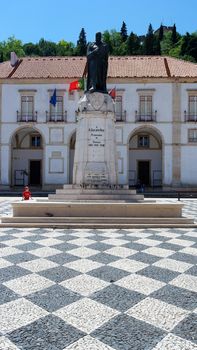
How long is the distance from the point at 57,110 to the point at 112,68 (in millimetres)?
6452

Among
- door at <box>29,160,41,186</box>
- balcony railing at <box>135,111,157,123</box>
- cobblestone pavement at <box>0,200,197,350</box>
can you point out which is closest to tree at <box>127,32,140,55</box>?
balcony railing at <box>135,111,157,123</box>

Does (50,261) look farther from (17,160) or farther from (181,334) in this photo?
(17,160)

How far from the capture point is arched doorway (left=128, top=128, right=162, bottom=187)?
30.4 meters

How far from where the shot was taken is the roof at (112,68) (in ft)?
94.2

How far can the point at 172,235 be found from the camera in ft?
24.4

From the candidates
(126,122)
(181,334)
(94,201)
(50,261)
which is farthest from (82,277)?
(126,122)

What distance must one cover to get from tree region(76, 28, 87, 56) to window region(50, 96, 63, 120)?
153ft

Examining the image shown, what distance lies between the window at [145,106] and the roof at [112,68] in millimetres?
1815

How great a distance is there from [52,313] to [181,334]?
121 cm

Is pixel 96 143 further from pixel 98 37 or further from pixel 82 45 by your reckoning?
pixel 82 45

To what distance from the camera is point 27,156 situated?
31094mm

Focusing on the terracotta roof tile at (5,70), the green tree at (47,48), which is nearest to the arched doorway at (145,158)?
the terracotta roof tile at (5,70)

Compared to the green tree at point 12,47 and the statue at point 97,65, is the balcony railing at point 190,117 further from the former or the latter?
the green tree at point 12,47

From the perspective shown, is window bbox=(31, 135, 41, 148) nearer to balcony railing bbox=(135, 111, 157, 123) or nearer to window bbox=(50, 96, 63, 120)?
window bbox=(50, 96, 63, 120)
